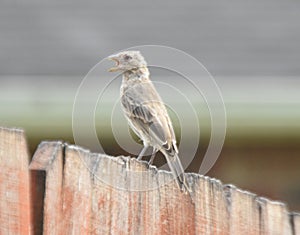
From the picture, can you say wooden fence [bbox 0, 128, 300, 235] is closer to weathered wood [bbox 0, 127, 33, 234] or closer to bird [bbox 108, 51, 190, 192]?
weathered wood [bbox 0, 127, 33, 234]

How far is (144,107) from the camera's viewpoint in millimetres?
3725

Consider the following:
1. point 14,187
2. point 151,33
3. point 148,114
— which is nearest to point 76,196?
point 14,187

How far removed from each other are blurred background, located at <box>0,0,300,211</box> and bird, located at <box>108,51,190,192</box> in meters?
2.47

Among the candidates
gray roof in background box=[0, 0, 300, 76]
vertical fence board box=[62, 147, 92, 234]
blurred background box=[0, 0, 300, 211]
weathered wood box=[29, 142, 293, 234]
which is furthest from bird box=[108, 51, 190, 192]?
gray roof in background box=[0, 0, 300, 76]

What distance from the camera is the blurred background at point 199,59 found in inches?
283

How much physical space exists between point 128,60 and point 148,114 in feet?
0.74

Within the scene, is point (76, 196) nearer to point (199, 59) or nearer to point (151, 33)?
point (199, 59)

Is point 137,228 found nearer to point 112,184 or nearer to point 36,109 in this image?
point 112,184

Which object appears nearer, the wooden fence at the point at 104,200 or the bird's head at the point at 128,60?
the wooden fence at the point at 104,200

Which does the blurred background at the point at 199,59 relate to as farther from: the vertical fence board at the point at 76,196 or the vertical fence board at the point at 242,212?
the vertical fence board at the point at 76,196

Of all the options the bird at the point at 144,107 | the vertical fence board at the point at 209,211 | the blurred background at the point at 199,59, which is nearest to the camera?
the vertical fence board at the point at 209,211

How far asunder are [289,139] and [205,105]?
3.05ft

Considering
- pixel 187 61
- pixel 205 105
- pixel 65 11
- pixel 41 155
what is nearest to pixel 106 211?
pixel 41 155

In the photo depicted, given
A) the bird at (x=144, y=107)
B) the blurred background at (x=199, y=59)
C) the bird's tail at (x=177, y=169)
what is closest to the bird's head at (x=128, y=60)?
the bird at (x=144, y=107)
